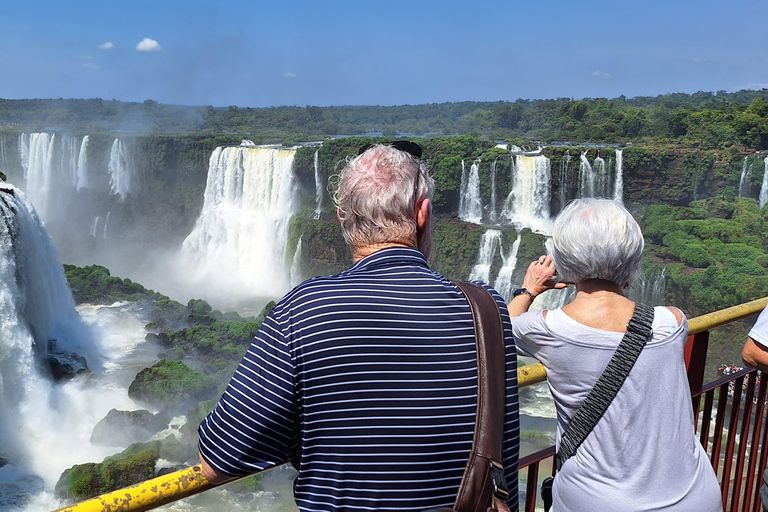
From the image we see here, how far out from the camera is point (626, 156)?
26625 mm

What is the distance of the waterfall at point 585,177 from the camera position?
85.1 ft

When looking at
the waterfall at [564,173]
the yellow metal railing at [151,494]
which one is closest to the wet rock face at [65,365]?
the yellow metal railing at [151,494]

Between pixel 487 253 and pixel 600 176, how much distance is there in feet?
20.5

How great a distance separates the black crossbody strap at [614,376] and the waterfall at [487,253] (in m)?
22.8

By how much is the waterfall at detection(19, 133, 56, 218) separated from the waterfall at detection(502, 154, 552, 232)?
2678 cm

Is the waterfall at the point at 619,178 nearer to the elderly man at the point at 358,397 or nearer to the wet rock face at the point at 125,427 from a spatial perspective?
the wet rock face at the point at 125,427

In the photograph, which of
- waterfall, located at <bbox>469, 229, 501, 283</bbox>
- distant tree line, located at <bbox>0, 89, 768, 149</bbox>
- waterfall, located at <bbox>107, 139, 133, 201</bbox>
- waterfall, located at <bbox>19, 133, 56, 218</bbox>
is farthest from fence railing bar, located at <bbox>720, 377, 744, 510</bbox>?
waterfall, located at <bbox>19, 133, 56, 218</bbox>

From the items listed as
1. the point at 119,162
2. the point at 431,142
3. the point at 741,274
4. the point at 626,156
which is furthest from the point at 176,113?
the point at 741,274

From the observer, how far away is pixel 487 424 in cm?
133

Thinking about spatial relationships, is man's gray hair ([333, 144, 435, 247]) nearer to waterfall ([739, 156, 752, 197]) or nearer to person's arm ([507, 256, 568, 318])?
person's arm ([507, 256, 568, 318])

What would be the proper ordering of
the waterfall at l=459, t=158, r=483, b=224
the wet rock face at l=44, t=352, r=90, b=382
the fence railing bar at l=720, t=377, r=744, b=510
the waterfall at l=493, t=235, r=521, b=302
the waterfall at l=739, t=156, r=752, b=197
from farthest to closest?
the waterfall at l=459, t=158, r=483, b=224 → the waterfall at l=739, t=156, r=752, b=197 → the waterfall at l=493, t=235, r=521, b=302 → the wet rock face at l=44, t=352, r=90, b=382 → the fence railing bar at l=720, t=377, r=744, b=510

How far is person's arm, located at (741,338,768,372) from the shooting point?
205 cm

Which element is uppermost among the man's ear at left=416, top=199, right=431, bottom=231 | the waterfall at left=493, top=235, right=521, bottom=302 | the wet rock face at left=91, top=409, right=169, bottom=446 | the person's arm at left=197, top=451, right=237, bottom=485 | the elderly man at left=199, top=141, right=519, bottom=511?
the man's ear at left=416, top=199, right=431, bottom=231

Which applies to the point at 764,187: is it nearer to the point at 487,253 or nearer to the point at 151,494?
the point at 487,253
